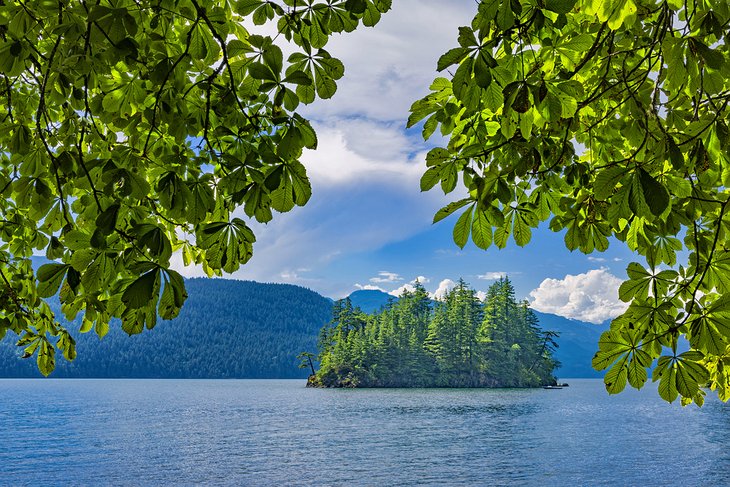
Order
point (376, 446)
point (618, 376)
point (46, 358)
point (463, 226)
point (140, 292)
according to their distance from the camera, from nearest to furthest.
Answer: point (140, 292), point (463, 226), point (618, 376), point (46, 358), point (376, 446)

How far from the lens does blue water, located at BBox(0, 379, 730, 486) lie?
32000mm

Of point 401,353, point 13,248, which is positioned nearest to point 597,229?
point 13,248

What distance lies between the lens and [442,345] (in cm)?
10681

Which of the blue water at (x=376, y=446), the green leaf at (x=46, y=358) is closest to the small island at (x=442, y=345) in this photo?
the blue water at (x=376, y=446)

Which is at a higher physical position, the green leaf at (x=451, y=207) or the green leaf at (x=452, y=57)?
the green leaf at (x=452, y=57)

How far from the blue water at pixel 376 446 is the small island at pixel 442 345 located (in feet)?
93.4

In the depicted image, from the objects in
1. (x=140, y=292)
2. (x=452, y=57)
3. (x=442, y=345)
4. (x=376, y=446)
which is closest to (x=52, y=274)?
(x=140, y=292)

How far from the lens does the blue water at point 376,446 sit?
3200 centimetres

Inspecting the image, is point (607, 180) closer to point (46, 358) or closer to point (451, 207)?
point (451, 207)

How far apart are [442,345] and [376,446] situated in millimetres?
66894

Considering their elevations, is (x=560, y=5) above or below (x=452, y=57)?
above

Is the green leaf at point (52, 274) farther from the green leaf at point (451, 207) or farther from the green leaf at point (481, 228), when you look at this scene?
the green leaf at point (481, 228)

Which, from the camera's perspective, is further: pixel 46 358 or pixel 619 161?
pixel 46 358

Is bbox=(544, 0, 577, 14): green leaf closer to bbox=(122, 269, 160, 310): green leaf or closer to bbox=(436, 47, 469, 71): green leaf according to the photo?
bbox=(436, 47, 469, 71): green leaf
